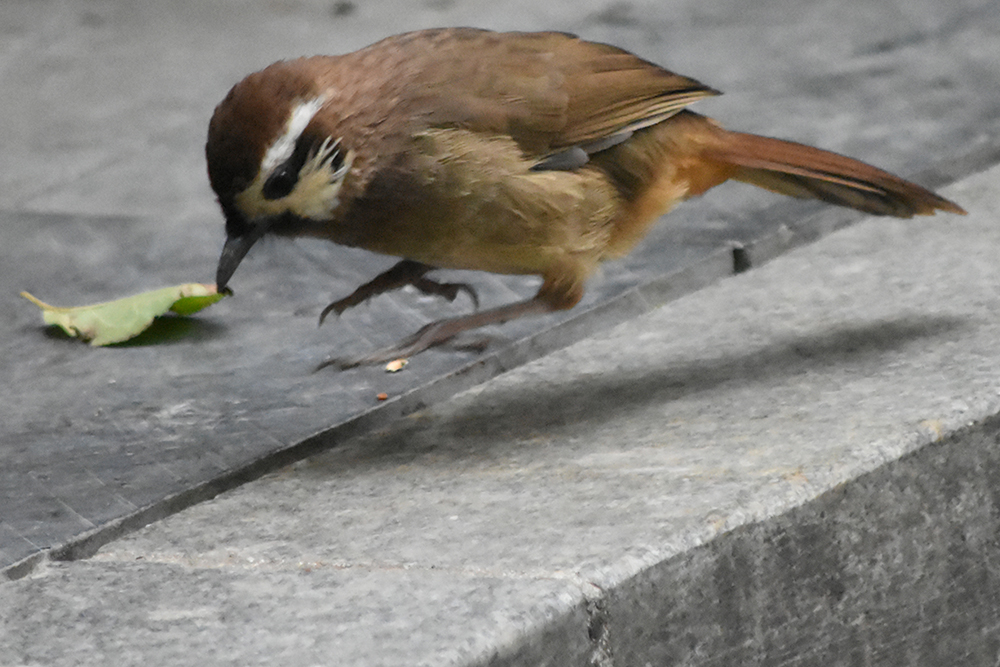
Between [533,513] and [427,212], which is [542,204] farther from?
[533,513]

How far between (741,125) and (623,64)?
221 centimetres

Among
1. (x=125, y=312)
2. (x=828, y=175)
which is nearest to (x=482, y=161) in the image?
(x=828, y=175)

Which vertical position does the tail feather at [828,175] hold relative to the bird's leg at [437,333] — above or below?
above

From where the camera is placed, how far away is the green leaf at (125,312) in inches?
171

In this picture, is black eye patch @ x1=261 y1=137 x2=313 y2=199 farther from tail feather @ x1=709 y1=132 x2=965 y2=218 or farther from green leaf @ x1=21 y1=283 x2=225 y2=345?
green leaf @ x1=21 y1=283 x2=225 y2=345

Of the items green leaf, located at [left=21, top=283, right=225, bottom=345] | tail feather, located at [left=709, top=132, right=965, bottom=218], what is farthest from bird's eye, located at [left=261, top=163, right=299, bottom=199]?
green leaf, located at [left=21, top=283, right=225, bottom=345]

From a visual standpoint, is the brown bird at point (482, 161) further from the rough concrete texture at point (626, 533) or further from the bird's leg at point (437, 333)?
the rough concrete texture at point (626, 533)

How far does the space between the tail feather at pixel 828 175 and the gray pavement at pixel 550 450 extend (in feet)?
1.03

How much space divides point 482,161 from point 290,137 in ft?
1.45

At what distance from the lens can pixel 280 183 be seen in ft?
9.98

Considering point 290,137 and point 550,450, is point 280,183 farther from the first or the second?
point 550,450

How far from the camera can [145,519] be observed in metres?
3.17

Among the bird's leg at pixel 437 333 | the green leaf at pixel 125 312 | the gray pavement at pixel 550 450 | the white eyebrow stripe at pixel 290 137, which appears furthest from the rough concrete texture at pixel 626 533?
the green leaf at pixel 125 312

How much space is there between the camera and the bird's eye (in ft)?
9.91
